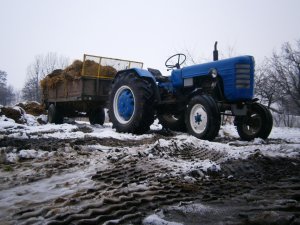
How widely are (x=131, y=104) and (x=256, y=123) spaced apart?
286 cm

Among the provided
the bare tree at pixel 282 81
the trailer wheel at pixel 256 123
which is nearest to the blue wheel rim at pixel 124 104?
the trailer wheel at pixel 256 123

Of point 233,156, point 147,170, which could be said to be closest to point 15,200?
point 147,170

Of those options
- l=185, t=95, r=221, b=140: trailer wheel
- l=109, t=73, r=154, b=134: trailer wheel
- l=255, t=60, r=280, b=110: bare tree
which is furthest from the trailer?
l=255, t=60, r=280, b=110: bare tree

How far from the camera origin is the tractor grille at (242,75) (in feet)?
18.5

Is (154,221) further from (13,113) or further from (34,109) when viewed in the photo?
(34,109)

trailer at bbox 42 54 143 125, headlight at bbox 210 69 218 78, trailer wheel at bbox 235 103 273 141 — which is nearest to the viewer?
headlight at bbox 210 69 218 78

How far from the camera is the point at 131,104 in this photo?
6.89 metres

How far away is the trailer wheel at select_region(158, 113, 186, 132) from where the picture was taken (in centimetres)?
736

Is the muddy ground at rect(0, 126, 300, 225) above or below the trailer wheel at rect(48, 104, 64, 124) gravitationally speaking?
below

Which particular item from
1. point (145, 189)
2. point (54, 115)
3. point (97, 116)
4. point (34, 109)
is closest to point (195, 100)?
point (145, 189)

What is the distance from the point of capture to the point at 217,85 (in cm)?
588

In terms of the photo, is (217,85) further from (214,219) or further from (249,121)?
(214,219)

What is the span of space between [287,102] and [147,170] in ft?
93.7

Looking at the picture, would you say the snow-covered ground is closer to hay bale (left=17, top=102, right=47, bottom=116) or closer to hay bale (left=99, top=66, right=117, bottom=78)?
hay bale (left=99, top=66, right=117, bottom=78)
